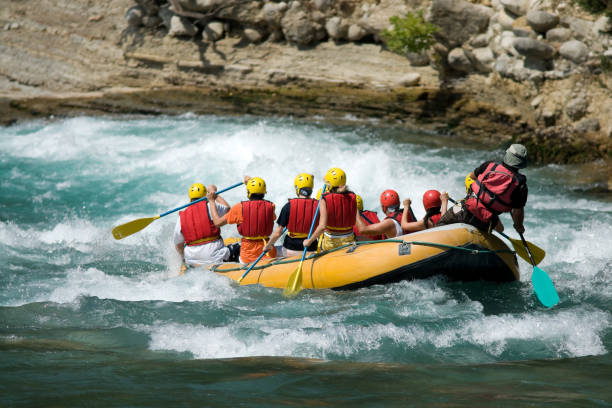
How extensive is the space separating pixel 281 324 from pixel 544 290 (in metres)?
2.25

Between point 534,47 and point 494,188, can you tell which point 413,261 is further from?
point 534,47

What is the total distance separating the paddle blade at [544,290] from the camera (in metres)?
5.26

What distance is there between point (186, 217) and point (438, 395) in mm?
3627

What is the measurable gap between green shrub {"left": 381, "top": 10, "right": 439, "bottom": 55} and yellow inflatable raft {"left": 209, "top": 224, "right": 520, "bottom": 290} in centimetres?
861

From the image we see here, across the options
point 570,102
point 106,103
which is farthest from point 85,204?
point 570,102

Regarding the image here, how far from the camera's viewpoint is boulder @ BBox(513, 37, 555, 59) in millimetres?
11805

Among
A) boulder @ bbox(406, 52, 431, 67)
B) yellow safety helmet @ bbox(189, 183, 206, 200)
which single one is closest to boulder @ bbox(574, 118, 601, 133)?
boulder @ bbox(406, 52, 431, 67)

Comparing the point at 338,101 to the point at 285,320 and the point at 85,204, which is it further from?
the point at 285,320

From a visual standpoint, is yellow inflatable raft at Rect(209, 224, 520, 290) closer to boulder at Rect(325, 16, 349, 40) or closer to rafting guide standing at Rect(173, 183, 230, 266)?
rafting guide standing at Rect(173, 183, 230, 266)

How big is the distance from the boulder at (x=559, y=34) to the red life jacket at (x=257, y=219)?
8172 millimetres

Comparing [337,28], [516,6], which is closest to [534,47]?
[516,6]

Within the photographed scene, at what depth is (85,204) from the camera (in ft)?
34.2

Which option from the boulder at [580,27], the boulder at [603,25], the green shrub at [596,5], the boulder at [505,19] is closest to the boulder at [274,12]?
the boulder at [505,19]

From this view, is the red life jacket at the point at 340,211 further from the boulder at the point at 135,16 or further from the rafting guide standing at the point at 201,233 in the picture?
the boulder at the point at 135,16
